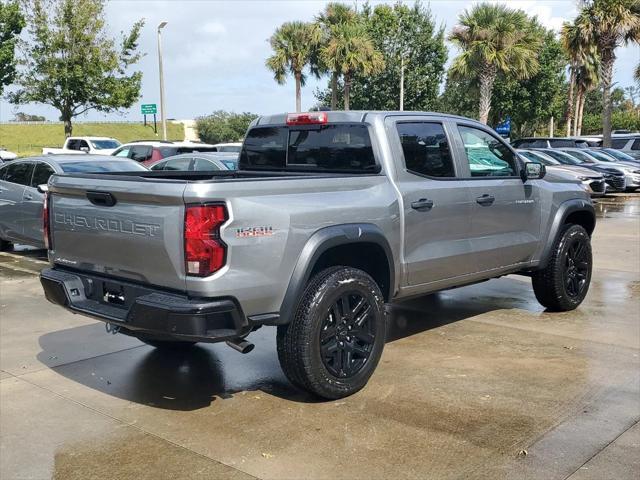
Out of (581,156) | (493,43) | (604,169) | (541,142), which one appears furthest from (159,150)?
(493,43)

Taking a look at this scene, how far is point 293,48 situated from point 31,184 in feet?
99.5

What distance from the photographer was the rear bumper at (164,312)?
12.2 ft

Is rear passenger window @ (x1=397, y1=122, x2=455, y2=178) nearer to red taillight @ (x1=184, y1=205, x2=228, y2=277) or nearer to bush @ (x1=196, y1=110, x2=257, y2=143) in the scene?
red taillight @ (x1=184, y1=205, x2=228, y2=277)

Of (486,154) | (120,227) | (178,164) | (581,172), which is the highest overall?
(486,154)

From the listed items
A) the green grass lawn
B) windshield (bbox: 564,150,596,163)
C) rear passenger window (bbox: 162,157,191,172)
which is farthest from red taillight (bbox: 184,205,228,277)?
the green grass lawn

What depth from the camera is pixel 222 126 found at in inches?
2758

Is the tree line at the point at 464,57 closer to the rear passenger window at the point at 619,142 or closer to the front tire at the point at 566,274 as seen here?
the rear passenger window at the point at 619,142

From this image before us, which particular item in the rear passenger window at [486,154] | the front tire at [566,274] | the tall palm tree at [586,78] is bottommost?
the front tire at [566,274]

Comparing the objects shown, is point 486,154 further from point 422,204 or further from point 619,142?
point 619,142

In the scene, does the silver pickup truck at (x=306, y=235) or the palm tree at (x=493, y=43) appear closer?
the silver pickup truck at (x=306, y=235)

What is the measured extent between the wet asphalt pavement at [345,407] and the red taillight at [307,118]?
1.87 metres

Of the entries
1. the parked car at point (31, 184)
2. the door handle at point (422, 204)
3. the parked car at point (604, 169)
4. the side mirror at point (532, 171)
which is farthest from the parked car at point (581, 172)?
the door handle at point (422, 204)

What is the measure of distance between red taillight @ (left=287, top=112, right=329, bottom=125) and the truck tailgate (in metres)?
1.72

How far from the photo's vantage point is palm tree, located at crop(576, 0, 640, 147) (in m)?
28.3
